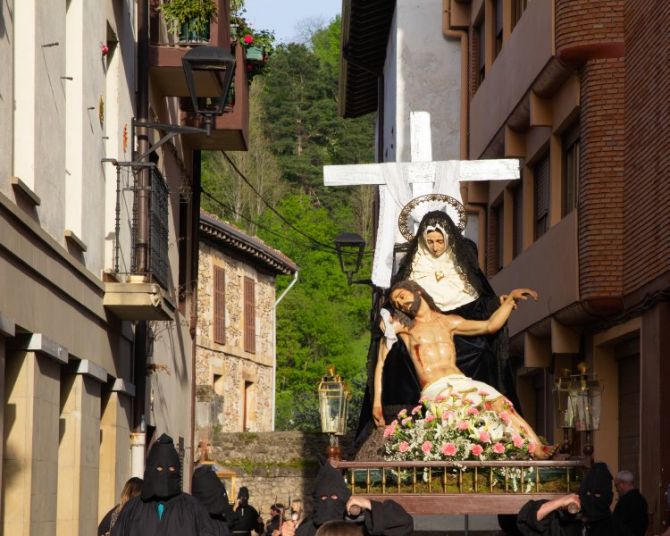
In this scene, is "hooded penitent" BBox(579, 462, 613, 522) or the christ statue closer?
"hooded penitent" BBox(579, 462, 613, 522)

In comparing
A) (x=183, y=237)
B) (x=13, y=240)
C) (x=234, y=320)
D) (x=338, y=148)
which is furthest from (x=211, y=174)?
(x=13, y=240)

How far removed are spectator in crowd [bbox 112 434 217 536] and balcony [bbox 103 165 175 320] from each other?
6.82m

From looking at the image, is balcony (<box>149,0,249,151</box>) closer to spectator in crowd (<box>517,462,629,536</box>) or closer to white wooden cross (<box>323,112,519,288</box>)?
white wooden cross (<box>323,112,519,288</box>)

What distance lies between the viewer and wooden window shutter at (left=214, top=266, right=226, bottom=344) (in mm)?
43250

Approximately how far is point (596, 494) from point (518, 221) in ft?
55.6

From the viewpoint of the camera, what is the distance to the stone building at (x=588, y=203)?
1955cm

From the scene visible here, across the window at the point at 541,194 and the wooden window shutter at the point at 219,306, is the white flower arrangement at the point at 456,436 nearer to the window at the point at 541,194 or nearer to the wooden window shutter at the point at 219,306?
the window at the point at 541,194

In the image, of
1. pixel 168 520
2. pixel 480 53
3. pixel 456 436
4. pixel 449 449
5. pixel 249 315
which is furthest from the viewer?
pixel 249 315

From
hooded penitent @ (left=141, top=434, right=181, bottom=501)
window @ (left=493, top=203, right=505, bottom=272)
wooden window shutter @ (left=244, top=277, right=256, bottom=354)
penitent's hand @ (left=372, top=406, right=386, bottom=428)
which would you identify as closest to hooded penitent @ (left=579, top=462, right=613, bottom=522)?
hooded penitent @ (left=141, top=434, right=181, bottom=501)

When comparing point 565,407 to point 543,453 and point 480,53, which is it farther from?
point 480,53

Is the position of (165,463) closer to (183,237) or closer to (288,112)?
(183,237)

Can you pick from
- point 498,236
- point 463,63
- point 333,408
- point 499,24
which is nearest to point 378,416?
point 333,408

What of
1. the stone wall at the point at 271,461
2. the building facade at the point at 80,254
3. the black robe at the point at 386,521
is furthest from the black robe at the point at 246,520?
the black robe at the point at 386,521

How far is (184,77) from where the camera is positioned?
2228 centimetres
